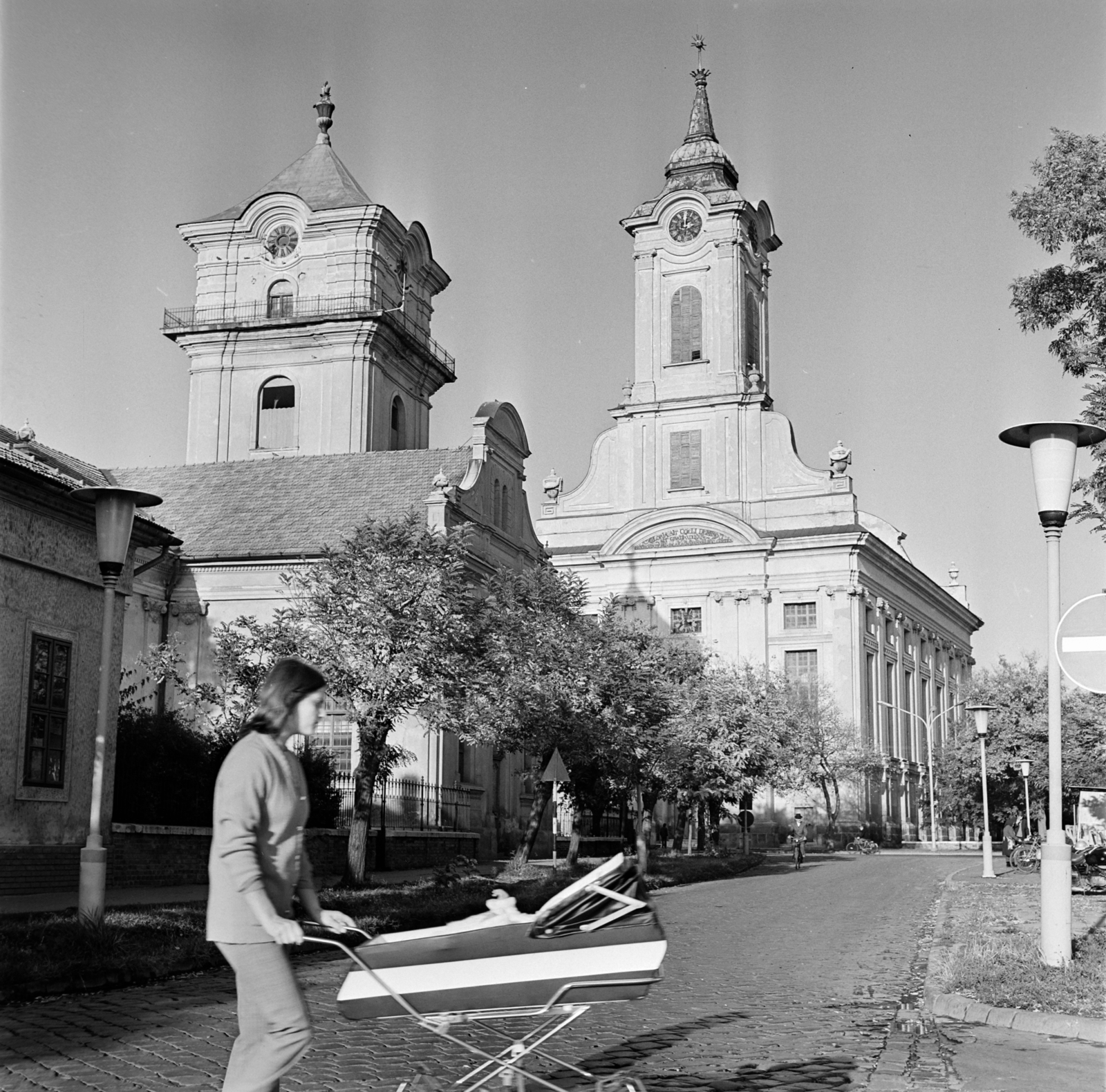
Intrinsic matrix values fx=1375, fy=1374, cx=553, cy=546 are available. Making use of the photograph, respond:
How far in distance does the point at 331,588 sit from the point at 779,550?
188 ft

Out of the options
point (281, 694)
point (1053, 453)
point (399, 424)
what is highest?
point (399, 424)

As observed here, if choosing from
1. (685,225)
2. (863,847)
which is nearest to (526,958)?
(863,847)

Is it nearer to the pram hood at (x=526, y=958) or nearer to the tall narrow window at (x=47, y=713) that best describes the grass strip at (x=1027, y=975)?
the pram hood at (x=526, y=958)

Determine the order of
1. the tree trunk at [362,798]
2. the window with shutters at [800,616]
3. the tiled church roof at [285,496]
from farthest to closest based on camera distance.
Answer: the window with shutters at [800,616], the tiled church roof at [285,496], the tree trunk at [362,798]

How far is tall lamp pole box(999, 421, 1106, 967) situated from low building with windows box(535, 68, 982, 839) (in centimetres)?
6069

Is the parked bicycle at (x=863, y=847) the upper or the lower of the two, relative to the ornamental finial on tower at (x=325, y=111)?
lower

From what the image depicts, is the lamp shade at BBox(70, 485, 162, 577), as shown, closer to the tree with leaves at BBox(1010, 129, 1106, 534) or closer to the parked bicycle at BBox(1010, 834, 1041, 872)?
the tree with leaves at BBox(1010, 129, 1106, 534)

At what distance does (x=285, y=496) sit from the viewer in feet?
128

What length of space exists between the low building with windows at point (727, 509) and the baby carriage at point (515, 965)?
68.0 meters

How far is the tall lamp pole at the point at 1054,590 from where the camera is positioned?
12039mm

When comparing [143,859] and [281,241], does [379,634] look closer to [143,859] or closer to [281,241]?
[143,859]

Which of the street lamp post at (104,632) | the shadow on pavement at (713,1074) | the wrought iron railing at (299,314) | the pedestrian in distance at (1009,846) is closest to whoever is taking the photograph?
the shadow on pavement at (713,1074)

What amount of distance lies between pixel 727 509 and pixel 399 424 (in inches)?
1059

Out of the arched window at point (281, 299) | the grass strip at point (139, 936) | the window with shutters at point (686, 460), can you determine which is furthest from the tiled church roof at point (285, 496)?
the window with shutters at point (686, 460)
